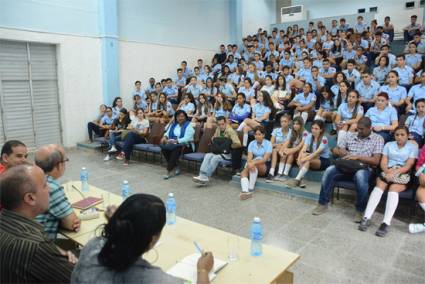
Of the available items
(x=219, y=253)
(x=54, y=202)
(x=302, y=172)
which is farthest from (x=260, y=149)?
(x=54, y=202)

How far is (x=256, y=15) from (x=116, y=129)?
879cm

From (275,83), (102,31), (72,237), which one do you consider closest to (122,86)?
(102,31)

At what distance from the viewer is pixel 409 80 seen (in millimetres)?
6477

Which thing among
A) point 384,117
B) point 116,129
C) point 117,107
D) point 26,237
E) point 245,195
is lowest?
point 245,195

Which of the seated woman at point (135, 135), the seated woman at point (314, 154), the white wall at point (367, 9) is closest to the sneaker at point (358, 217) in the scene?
the seated woman at point (314, 154)

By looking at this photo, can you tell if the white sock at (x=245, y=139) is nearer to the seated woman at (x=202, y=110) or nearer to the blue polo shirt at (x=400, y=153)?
the seated woman at (x=202, y=110)

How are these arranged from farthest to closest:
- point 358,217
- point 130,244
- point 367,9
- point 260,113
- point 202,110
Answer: point 367,9 → point 202,110 → point 260,113 → point 358,217 → point 130,244

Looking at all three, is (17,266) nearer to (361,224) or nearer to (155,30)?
(361,224)

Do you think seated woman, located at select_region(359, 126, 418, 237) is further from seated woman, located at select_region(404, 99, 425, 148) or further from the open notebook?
the open notebook

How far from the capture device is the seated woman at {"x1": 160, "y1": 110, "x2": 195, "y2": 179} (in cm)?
610

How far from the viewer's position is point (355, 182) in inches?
161

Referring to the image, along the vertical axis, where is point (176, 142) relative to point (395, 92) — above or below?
below

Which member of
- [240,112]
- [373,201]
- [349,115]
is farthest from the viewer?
[240,112]

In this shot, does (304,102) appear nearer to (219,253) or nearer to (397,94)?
(397,94)
